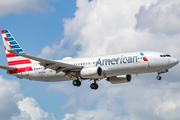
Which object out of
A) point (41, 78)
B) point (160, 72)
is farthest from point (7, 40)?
point (160, 72)

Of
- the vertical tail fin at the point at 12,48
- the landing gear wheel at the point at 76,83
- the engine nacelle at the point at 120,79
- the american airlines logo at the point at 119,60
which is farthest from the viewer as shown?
the vertical tail fin at the point at 12,48

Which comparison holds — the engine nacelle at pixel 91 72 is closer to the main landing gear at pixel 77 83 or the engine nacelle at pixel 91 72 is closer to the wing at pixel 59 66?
the wing at pixel 59 66

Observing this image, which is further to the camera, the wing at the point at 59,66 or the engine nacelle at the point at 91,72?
the engine nacelle at the point at 91,72

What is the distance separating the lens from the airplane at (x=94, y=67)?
50.5 metres

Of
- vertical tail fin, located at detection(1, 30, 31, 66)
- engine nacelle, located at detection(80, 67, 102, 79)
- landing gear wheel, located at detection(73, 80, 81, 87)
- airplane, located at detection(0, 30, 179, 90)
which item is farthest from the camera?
vertical tail fin, located at detection(1, 30, 31, 66)

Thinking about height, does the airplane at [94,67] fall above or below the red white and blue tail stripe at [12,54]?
below

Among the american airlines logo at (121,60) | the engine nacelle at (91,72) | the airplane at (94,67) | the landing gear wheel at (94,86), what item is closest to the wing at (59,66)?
the airplane at (94,67)

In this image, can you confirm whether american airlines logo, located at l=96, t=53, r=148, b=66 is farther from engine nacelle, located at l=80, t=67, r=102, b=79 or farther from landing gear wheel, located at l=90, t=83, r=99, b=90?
landing gear wheel, located at l=90, t=83, r=99, b=90

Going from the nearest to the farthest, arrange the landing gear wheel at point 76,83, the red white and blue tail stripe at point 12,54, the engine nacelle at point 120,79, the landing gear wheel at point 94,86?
the landing gear wheel at point 76,83 < the landing gear wheel at point 94,86 < the engine nacelle at point 120,79 < the red white and blue tail stripe at point 12,54

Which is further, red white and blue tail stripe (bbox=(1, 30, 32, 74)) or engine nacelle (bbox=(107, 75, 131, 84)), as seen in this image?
red white and blue tail stripe (bbox=(1, 30, 32, 74))

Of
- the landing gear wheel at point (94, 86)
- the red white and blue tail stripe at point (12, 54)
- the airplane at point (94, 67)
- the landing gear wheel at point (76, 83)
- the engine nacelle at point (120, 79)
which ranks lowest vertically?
the landing gear wheel at point (94, 86)

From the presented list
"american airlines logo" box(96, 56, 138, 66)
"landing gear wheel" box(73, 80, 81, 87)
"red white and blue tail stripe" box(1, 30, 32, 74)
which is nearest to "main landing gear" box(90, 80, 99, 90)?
"landing gear wheel" box(73, 80, 81, 87)

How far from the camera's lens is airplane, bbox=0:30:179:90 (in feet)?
166

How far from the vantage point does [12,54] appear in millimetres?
62938
